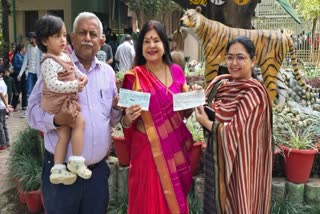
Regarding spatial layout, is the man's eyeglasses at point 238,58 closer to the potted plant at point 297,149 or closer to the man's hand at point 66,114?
the man's hand at point 66,114

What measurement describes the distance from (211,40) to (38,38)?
10.1ft

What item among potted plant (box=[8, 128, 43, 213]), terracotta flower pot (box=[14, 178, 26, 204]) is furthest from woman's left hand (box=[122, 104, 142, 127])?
terracotta flower pot (box=[14, 178, 26, 204])

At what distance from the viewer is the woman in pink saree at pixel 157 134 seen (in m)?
2.67

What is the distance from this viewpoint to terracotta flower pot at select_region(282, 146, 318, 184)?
12.4 ft

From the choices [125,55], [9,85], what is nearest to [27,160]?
[9,85]

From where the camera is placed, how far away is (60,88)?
2.37 meters

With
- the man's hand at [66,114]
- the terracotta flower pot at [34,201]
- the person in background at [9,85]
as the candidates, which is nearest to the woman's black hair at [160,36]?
the man's hand at [66,114]

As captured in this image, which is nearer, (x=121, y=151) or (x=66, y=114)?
(x=66, y=114)

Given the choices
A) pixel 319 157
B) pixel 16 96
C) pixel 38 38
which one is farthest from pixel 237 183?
pixel 16 96

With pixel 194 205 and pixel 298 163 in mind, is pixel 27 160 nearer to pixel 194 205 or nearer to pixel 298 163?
pixel 194 205

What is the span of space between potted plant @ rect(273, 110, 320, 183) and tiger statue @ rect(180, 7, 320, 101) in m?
1.06

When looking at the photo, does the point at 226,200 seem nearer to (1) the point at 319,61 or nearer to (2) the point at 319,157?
(2) the point at 319,157

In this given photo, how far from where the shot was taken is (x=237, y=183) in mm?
2641

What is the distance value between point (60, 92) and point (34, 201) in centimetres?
223
